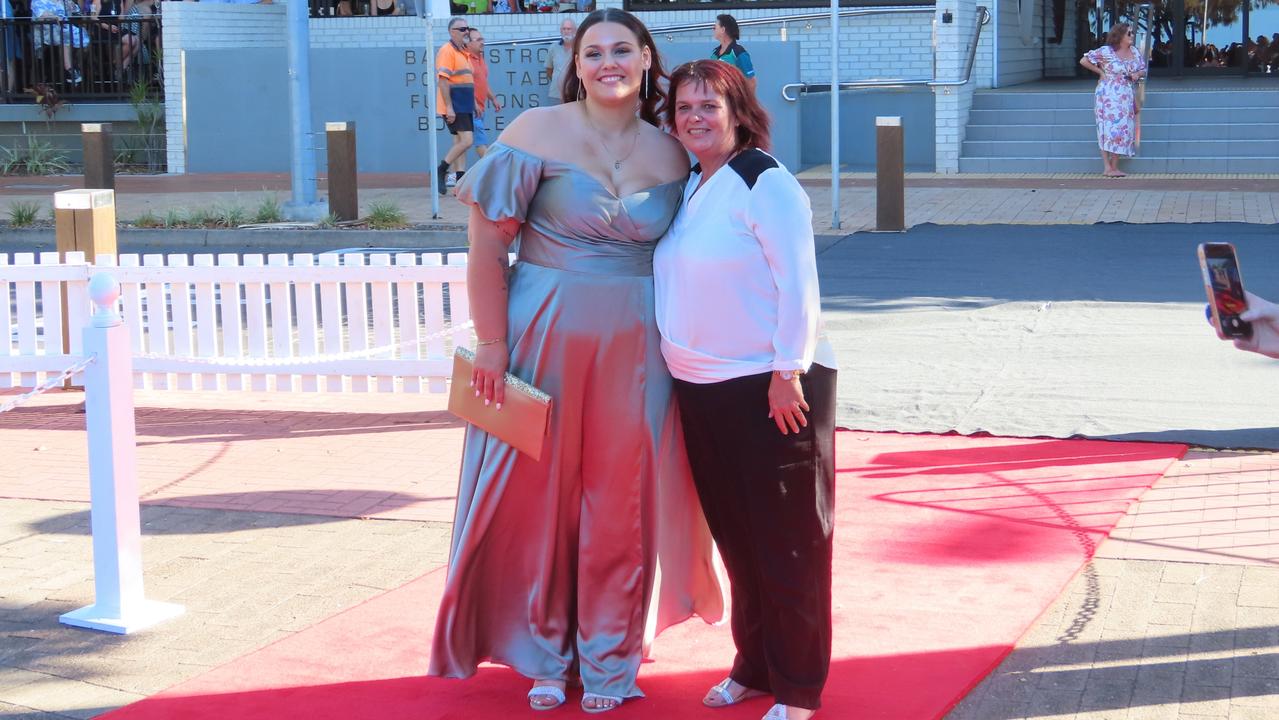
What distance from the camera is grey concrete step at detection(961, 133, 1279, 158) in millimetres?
19594

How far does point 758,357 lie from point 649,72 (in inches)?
34.4

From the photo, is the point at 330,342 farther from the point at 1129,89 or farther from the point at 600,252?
the point at 1129,89

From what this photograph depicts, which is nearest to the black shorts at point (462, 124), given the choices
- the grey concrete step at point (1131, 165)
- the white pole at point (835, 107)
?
the white pole at point (835, 107)

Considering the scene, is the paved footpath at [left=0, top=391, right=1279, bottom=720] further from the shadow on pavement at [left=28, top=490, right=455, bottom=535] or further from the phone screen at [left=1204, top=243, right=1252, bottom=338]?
the phone screen at [left=1204, top=243, right=1252, bottom=338]

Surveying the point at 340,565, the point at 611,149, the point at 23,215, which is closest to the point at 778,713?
the point at 611,149

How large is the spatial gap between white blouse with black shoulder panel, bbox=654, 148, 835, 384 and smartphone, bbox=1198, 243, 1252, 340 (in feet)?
3.01

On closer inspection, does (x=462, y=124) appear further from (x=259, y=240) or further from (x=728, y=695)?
(x=728, y=695)

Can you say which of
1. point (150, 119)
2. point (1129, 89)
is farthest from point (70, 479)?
point (150, 119)

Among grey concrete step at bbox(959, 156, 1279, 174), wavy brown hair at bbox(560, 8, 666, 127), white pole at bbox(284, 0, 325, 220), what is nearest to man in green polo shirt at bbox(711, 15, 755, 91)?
white pole at bbox(284, 0, 325, 220)

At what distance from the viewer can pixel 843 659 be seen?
4375mm

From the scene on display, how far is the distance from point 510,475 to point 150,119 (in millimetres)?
21507

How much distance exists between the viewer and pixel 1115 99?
1891cm

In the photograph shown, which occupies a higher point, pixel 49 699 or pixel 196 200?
pixel 196 200

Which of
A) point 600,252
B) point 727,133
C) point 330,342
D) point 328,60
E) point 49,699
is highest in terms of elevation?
point 328,60
